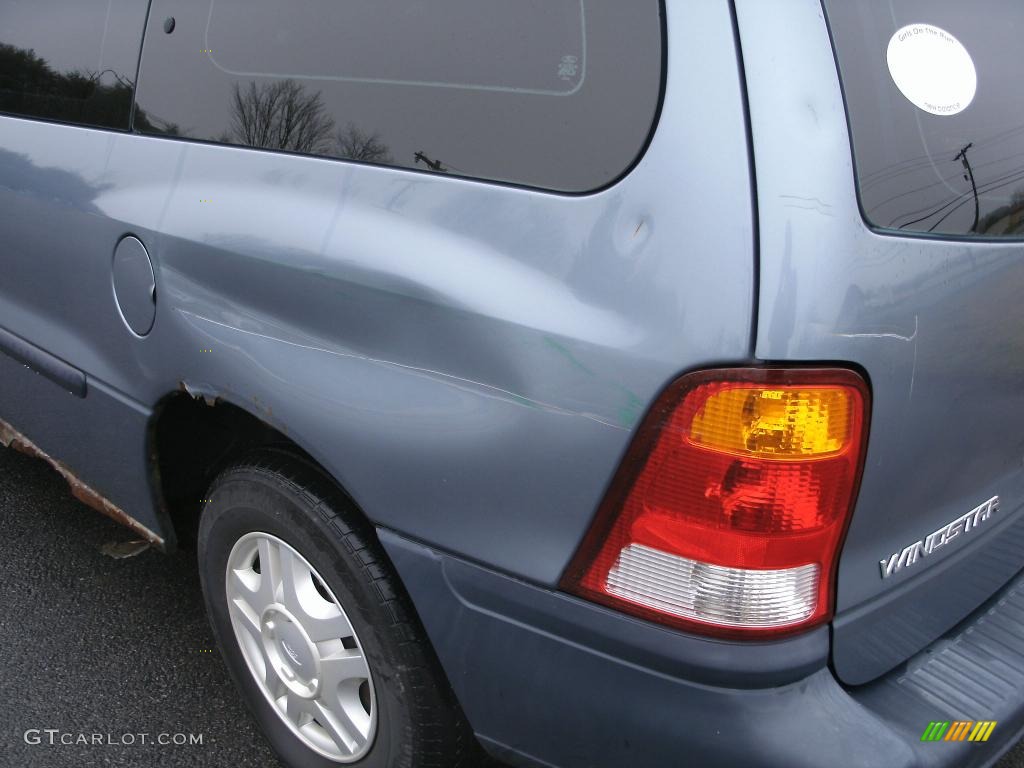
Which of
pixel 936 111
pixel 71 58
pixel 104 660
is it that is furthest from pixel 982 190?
pixel 104 660

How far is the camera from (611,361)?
1.17m

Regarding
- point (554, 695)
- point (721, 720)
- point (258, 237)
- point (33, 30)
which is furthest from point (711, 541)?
point (33, 30)

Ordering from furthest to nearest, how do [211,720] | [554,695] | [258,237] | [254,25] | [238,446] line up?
[211,720] < [238,446] < [254,25] < [258,237] < [554,695]

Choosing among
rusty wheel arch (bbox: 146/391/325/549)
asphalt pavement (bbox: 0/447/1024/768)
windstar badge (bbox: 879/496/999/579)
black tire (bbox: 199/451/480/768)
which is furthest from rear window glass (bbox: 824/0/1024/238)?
asphalt pavement (bbox: 0/447/1024/768)

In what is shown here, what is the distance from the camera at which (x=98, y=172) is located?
76.6 inches

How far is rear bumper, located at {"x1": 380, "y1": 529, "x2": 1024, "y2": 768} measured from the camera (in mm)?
1198

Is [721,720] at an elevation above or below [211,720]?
above

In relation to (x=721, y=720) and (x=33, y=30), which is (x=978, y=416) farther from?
(x=33, y=30)

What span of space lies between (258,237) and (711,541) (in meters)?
0.95

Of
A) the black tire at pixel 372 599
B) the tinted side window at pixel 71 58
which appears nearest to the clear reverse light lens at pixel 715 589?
the black tire at pixel 372 599

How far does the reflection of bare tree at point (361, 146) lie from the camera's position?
57.8 inches

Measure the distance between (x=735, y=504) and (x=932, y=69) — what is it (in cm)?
77

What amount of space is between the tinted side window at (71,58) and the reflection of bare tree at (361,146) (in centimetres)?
70

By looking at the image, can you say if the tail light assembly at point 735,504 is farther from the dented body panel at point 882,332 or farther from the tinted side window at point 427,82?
the tinted side window at point 427,82
